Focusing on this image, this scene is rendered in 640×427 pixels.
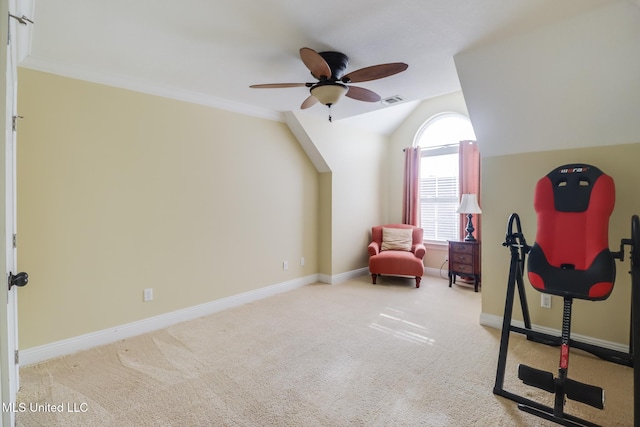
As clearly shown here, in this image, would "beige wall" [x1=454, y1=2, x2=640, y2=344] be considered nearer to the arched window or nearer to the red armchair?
the red armchair

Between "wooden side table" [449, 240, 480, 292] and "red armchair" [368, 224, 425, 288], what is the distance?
18.3 inches

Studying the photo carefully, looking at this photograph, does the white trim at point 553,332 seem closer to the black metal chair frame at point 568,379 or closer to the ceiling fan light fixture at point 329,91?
the black metal chair frame at point 568,379

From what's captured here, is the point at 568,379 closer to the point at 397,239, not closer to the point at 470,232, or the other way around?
the point at 470,232

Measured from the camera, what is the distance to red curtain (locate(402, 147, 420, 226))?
5.34m

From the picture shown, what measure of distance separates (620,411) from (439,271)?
340cm

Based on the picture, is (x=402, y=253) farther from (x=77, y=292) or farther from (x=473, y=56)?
(x=77, y=292)

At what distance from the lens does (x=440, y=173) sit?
17.2 ft

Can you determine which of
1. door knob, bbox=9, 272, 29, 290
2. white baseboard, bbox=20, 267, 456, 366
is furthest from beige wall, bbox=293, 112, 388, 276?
door knob, bbox=9, 272, 29, 290

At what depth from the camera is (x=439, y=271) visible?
5230 mm

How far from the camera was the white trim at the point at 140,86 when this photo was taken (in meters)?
2.50

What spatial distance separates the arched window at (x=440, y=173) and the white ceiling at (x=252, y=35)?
216cm

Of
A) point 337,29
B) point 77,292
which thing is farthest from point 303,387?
point 337,29

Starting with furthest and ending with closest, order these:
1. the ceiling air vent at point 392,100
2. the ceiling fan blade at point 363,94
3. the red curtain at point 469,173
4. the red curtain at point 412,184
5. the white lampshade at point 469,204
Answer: the red curtain at point 412,184
the red curtain at point 469,173
the white lampshade at point 469,204
the ceiling air vent at point 392,100
the ceiling fan blade at point 363,94

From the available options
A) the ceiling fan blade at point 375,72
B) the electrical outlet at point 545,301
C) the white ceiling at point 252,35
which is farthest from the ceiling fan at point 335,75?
the electrical outlet at point 545,301
